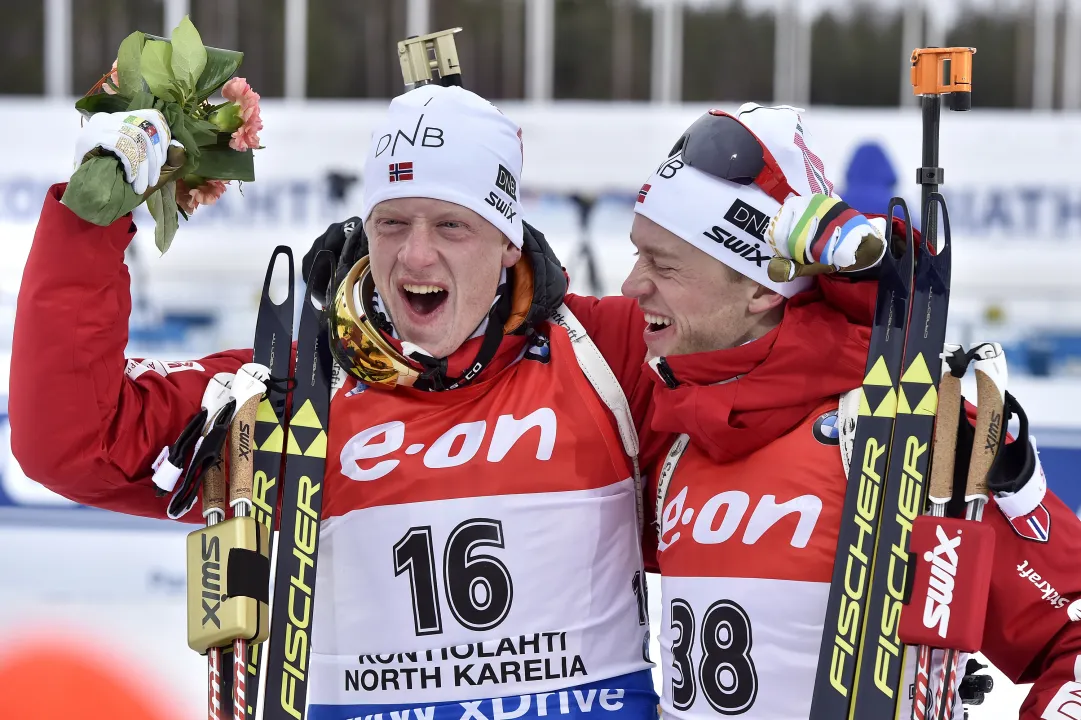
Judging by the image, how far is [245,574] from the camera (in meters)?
2.31

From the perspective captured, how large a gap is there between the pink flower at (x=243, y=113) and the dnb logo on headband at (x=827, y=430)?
3.72 feet

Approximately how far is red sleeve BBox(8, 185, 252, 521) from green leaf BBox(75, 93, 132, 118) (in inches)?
7.3

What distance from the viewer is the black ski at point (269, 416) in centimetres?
237

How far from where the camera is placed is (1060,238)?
867cm

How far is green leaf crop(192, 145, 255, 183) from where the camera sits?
2.38 metres

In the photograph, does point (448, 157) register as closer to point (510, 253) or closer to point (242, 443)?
point (510, 253)

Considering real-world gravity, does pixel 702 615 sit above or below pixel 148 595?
above

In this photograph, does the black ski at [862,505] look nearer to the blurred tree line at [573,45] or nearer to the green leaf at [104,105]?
the green leaf at [104,105]

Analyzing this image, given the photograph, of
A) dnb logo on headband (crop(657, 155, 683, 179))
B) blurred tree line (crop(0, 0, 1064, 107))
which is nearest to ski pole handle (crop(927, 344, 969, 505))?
dnb logo on headband (crop(657, 155, 683, 179))

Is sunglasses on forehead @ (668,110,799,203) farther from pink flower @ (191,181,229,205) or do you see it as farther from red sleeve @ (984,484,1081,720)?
pink flower @ (191,181,229,205)

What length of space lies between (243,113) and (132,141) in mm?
302

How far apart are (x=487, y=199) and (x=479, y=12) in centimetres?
686

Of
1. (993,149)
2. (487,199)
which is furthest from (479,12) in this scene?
(487,199)

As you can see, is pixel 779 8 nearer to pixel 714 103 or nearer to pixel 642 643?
pixel 714 103
